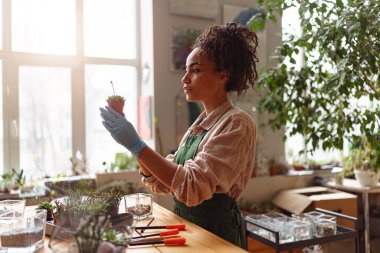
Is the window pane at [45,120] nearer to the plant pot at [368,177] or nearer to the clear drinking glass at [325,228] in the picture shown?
the clear drinking glass at [325,228]

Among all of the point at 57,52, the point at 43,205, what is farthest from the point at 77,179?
the point at 43,205

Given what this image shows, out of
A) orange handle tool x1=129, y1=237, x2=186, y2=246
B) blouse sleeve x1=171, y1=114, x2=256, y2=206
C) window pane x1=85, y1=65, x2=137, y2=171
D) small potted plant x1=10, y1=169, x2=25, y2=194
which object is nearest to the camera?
orange handle tool x1=129, y1=237, x2=186, y2=246

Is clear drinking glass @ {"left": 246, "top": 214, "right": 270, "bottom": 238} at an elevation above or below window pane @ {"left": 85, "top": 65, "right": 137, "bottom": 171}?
below

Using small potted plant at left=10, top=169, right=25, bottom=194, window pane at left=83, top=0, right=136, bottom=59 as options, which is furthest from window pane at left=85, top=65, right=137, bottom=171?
small potted plant at left=10, top=169, right=25, bottom=194

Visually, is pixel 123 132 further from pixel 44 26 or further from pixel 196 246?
pixel 44 26

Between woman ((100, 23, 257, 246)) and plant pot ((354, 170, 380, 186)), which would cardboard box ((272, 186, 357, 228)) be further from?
woman ((100, 23, 257, 246))

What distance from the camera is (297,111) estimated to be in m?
2.49

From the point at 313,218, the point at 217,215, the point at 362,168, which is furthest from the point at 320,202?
the point at 217,215

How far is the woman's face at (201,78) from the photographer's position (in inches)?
53.0

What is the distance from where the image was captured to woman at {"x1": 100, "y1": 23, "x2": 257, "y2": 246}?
114 cm

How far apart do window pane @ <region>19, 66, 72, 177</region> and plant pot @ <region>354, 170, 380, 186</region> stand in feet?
8.95

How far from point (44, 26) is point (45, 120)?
2.94ft

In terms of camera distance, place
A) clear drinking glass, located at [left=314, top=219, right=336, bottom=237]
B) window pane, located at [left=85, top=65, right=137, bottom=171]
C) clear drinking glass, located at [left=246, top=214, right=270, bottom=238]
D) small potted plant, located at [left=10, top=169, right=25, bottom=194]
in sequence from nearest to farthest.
→ 1. clear drinking glass, located at [left=314, top=219, right=336, bottom=237]
2. clear drinking glass, located at [left=246, top=214, right=270, bottom=238]
3. small potted plant, located at [left=10, top=169, right=25, bottom=194]
4. window pane, located at [left=85, top=65, right=137, bottom=171]

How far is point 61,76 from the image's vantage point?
3.33 m
